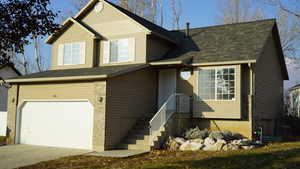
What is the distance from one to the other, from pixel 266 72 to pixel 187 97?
17.0 feet

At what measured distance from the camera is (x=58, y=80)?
15.0m

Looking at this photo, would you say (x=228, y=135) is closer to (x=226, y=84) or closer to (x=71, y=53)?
(x=226, y=84)

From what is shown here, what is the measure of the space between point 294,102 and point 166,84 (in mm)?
14562

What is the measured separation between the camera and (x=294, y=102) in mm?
26172

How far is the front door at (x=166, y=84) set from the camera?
16.4 m

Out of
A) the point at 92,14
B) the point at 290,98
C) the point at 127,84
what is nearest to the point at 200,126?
the point at 127,84

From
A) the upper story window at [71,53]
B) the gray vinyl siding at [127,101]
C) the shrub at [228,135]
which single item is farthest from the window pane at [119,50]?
the shrub at [228,135]

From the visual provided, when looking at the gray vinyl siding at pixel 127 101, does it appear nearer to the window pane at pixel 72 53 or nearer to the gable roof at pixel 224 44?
the gable roof at pixel 224 44

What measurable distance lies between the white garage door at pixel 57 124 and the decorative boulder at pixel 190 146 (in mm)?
4071

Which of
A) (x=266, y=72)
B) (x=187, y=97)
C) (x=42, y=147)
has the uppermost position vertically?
(x=266, y=72)

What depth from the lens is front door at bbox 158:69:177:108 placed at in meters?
16.4

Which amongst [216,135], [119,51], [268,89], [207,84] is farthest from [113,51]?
[268,89]

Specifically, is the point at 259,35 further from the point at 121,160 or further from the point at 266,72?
the point at 121,160

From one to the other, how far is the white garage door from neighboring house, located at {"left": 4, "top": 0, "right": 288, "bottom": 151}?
0.05 metres
